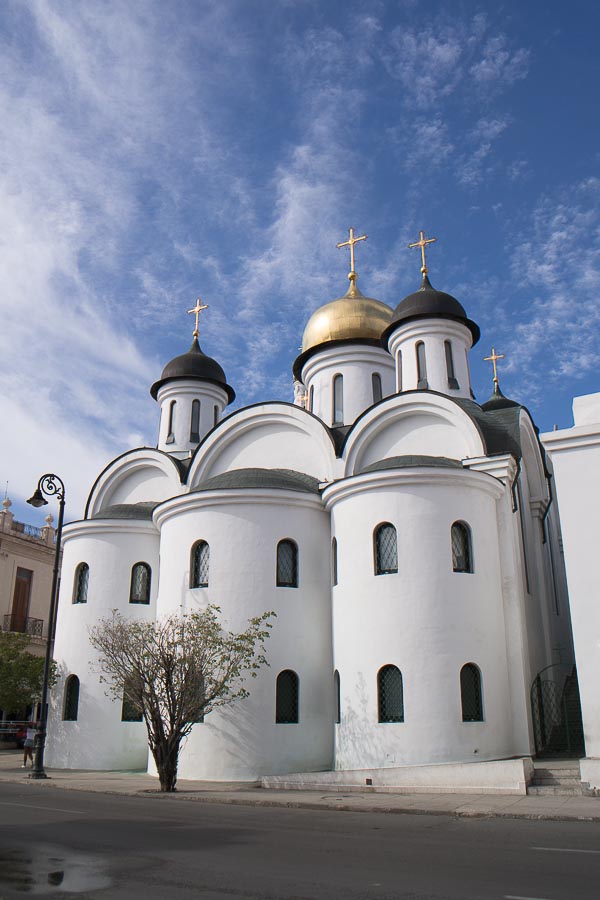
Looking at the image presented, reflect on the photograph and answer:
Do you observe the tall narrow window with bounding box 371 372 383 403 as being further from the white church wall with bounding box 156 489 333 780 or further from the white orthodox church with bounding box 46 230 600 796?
the white church wall with bounding box 156 489 333 780

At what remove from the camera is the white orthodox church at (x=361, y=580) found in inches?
602

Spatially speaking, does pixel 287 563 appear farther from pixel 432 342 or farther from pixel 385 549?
pixel 432 342

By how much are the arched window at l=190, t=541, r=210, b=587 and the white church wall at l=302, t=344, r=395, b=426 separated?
7.32 meters

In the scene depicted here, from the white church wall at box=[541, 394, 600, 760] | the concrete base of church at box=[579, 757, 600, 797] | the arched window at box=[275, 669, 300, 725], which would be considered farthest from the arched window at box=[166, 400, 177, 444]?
the concrete base of church at box=[579, 757, 600, 797]

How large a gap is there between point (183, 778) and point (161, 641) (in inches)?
131

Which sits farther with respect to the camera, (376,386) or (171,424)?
(171,424)

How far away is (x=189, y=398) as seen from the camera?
26141 millimetres

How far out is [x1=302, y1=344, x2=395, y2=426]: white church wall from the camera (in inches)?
932

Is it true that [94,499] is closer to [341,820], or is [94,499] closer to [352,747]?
[352,747]

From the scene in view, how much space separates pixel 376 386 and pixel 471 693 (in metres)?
11.1

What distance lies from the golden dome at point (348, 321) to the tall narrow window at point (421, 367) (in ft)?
7.95

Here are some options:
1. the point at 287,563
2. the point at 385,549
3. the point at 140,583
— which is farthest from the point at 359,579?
the point at 140,583

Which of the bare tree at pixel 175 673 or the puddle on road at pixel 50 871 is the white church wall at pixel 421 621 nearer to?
the bare tree at pixel 175 673

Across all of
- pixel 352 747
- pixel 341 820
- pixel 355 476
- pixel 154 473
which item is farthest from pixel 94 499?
pixel 341 820
